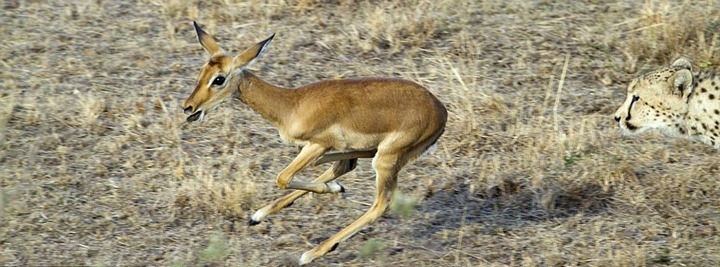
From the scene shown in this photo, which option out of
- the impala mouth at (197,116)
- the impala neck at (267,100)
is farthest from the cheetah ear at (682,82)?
the impala mouth at (197,116)

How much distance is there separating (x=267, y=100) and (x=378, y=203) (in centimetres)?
100

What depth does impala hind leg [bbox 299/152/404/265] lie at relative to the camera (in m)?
8.59

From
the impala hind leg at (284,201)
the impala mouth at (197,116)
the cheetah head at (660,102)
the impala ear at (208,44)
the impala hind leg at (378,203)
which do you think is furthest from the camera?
the cheetah head at (660,102)

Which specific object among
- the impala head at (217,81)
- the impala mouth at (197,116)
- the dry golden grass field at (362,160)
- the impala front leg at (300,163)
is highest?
the impala head at (217,81)

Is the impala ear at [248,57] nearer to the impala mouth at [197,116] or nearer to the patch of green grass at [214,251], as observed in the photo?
the impala mouth at [197,116]

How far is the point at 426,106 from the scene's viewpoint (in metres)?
8.70

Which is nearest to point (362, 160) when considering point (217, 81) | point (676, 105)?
point (217, 81)

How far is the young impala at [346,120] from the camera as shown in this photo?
8.57 metres

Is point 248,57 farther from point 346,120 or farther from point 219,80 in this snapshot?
point 346,120

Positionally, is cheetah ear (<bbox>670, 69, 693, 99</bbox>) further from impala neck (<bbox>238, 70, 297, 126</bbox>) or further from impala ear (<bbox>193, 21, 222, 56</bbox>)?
impala ear (<bbox>193, 21, 222, 56</bbox>)

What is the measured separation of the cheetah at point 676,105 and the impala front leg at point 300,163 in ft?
7.86

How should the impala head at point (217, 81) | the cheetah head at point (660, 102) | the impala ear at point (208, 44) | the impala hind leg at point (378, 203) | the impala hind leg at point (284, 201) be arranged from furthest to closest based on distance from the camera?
the cheetah head at point (660, 102)
the impala hind leg at point (284, 201)
the impala ear at point (208, 44)
the impala hind leg at point (378, 203)
the impala head at point (217, 81)

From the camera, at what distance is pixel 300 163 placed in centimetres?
855

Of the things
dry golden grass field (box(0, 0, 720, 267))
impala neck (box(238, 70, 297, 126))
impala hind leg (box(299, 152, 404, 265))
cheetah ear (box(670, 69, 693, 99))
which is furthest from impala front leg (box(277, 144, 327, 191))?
cheetah ear (box(670, 69, 693, 99))
